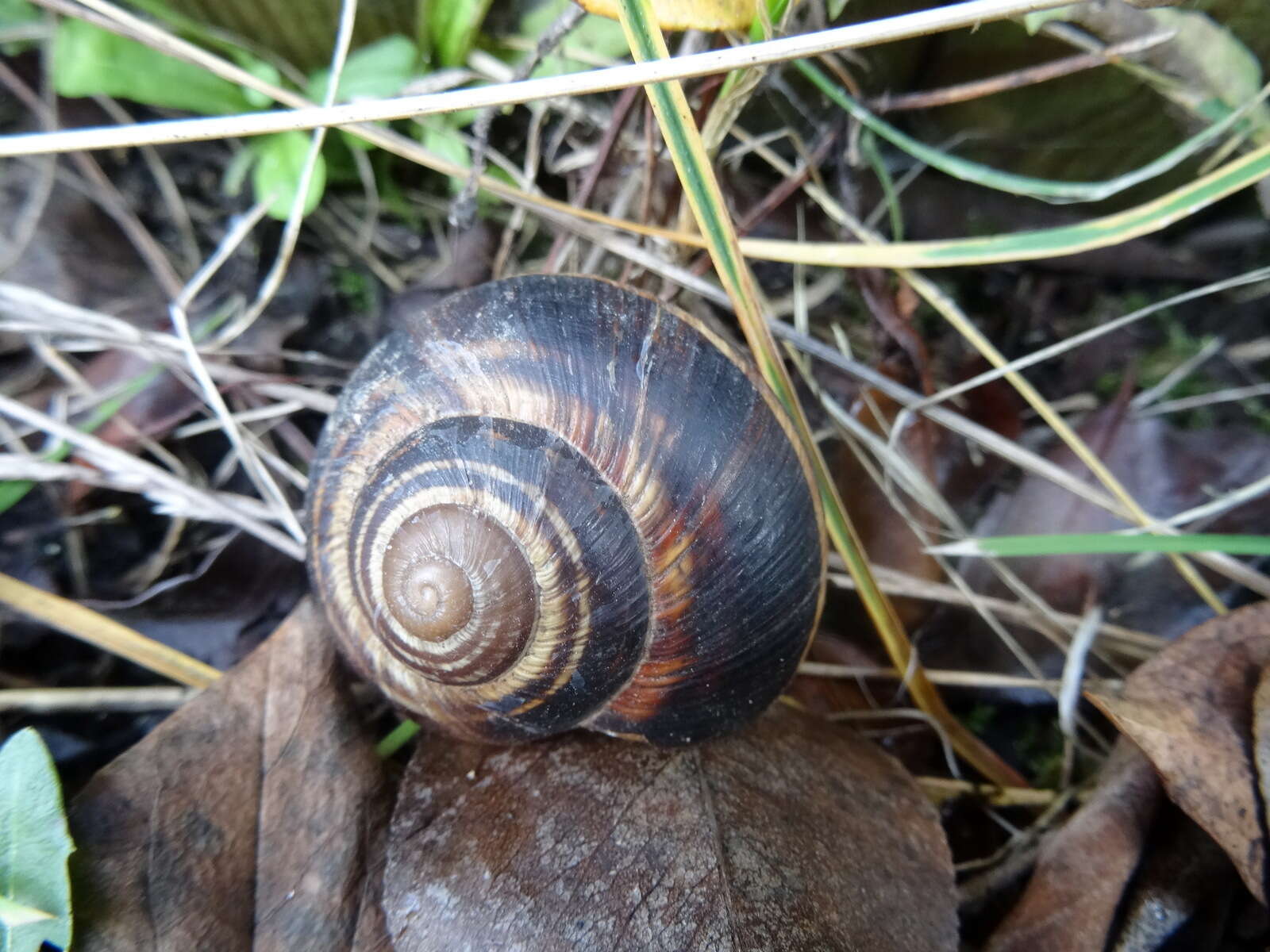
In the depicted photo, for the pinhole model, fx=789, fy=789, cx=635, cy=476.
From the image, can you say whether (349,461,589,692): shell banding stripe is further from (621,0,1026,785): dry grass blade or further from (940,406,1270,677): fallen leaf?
(940,406,1270,677): fallen leaf

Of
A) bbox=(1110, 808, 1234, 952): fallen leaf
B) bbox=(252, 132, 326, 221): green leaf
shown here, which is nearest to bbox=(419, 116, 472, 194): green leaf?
bbox=(252, 132, 326, 221): green leaf

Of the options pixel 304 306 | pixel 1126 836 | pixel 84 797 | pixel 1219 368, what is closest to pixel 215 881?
pixel 84 797

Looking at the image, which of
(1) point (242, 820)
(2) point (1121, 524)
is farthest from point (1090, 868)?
(1) point (242, 820)

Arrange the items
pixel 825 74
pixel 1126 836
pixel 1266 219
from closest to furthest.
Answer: pixel 1126 836, pixel 825 74, pixel 1266 219

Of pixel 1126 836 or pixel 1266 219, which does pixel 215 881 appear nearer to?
pixel 1126 836

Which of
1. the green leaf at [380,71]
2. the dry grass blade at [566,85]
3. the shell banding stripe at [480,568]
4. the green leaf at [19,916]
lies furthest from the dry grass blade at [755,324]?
the green leaf at [19,916]
